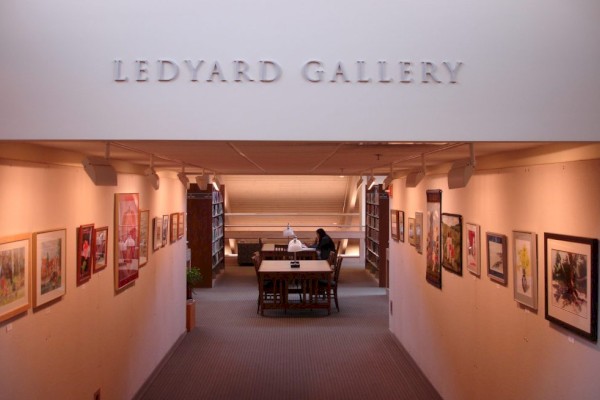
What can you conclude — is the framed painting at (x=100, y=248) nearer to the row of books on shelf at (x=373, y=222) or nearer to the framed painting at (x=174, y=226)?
the framed painting at (x=174, y=226)

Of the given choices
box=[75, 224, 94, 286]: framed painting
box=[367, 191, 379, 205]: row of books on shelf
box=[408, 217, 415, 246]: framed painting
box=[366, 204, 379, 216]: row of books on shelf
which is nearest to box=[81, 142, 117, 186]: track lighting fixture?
box=[75, 224, 94, 286]: framed painting

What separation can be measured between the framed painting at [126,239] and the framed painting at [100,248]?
0.28m

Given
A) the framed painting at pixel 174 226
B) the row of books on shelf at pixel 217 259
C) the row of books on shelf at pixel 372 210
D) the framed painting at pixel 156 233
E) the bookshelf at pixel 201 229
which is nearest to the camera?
the framed painting at pixel 156 233

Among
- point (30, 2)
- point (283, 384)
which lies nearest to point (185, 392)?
point (283, 384)

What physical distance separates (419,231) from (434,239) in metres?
0.71

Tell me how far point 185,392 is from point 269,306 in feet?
13.8

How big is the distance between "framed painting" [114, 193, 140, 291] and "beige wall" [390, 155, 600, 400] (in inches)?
127

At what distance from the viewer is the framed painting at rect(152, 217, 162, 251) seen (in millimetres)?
6930

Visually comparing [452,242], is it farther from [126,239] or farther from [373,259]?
[373,259]

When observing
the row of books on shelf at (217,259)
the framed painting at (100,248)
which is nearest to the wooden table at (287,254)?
the row of books on shelf at (217,259)

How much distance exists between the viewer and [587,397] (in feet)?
10.7

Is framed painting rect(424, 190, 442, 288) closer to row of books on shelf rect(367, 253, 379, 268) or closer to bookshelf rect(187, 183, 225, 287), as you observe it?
bookshelf rect(187, 183, 225, 287)

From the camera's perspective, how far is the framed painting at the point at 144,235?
6.34 metres

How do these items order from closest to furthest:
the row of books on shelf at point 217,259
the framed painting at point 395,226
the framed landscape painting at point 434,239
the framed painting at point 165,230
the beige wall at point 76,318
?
the beige wall at point 76,318 → the framed landscape painting at point 434,239 → the framed painting at point 165,230 → the framed painting at point 395,226 → the row of books on shelf at point 217,259
